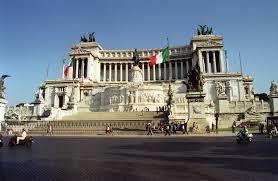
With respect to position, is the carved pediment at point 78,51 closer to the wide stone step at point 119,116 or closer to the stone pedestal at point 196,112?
the wide stone step at point 119,116

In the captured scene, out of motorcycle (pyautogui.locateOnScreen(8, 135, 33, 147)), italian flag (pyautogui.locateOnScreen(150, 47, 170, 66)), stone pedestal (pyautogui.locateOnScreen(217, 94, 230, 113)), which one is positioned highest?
italian flag (pyautogui.locateOnScreen(150, 47, 170, 66))

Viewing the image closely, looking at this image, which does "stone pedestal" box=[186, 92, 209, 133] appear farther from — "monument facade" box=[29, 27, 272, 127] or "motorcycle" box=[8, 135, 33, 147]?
"motorcycle" box=[8, 135, 33, 147]

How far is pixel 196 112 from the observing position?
25422mm

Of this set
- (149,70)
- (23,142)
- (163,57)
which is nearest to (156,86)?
(163,57)

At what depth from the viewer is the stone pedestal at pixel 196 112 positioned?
25391 mm

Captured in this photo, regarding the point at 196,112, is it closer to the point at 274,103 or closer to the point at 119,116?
the point at 119,116

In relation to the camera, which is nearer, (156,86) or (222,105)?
(222,105)

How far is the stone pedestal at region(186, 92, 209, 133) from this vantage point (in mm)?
25391

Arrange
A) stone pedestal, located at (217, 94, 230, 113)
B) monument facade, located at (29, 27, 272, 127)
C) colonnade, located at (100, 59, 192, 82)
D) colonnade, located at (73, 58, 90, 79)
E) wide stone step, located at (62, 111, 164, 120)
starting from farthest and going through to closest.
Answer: colonnade, located at (100, 59, 192, 82), colonnade, located at (73, 58, 90, 79), stone pedestal, located at (217, 94, 230, 113), monument facade, located at (29, 27, 272, 127), wide stone step, located at (62, 111, 164, 120)

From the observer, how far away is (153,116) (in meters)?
41.5

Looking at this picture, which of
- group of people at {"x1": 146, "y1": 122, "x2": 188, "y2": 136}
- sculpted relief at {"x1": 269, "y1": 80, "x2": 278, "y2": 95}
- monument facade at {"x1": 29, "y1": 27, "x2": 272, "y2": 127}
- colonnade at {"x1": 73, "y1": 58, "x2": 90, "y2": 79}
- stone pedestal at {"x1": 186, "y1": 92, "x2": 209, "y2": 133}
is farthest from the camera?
colonnade at {"x1": 73, "y1": 58, "x2": 90, "y2": 79}

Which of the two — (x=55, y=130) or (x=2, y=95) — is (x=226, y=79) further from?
(x=2, y=95)

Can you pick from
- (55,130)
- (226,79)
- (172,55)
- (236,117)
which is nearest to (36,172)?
(55,130)

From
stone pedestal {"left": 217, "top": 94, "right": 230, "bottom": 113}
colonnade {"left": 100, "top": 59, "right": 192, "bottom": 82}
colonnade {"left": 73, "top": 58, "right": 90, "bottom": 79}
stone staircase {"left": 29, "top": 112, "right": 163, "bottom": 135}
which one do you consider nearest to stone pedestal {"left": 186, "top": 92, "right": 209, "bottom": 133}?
stone staircase {"left": 29, "top": 112, "right": 163, "bottom": 135}
